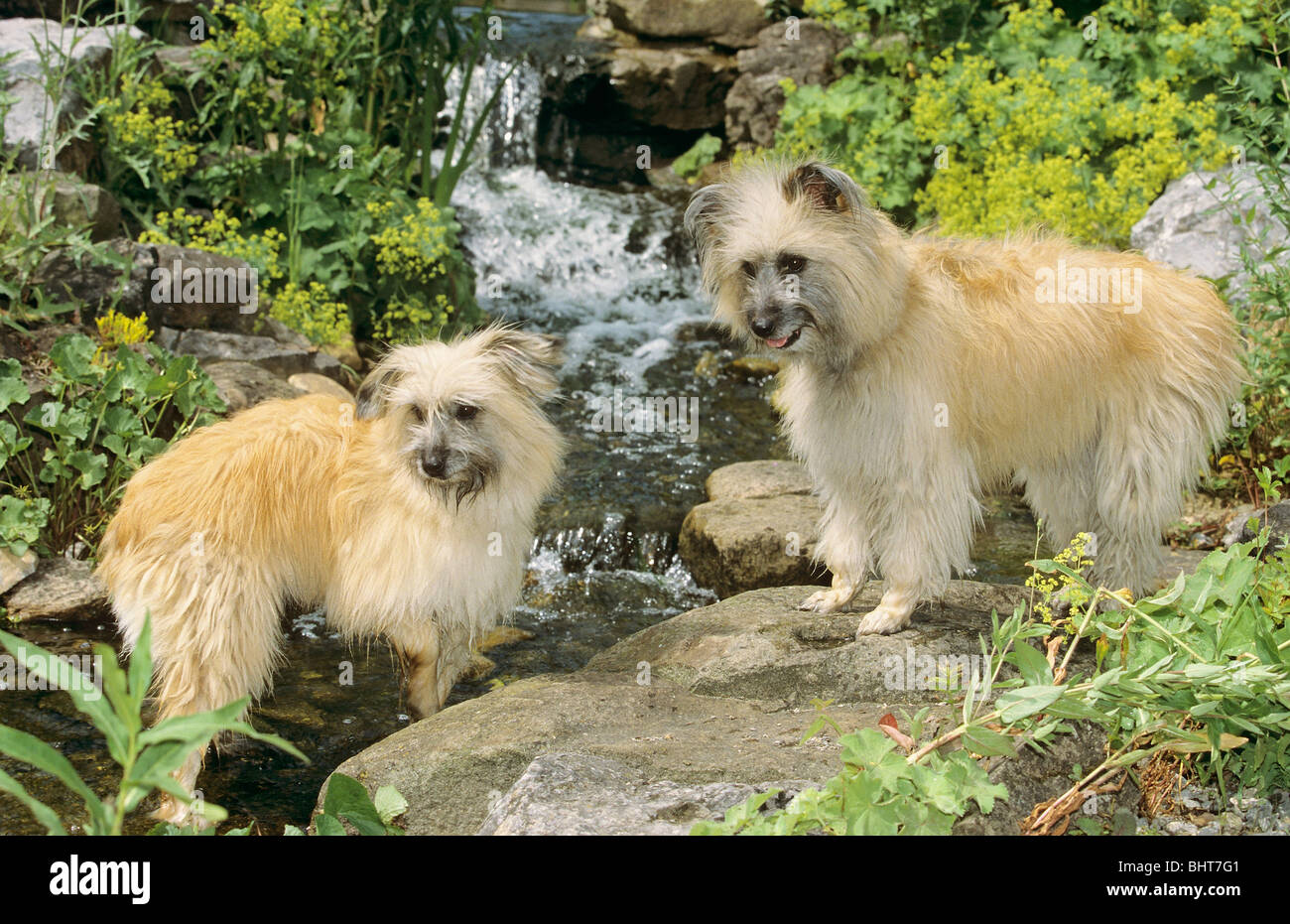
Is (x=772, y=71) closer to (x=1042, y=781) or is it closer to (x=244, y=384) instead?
(x=244, y=384)

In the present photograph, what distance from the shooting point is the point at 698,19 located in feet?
42.4

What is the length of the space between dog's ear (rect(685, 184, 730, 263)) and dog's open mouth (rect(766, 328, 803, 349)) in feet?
1.87

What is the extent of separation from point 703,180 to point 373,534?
841cm

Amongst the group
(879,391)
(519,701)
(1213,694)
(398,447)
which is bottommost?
(519,701)

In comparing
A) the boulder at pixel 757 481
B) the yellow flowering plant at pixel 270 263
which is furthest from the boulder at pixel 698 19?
the boulder at pixel 757 481

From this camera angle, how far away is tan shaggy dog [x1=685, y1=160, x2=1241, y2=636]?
4.60m

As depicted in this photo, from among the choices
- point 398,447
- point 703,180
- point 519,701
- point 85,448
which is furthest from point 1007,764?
point 703,180

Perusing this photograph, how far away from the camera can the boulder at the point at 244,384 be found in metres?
6.62

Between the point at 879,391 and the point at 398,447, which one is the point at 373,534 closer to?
the point at 398,447

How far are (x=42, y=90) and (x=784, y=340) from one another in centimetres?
602

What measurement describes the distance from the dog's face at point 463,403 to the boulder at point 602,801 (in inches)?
57.4

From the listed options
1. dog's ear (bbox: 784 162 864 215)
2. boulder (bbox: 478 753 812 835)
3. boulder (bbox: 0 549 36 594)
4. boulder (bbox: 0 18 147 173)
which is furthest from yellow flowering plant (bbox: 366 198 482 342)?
boulder (bbox: 478 753 812 835)

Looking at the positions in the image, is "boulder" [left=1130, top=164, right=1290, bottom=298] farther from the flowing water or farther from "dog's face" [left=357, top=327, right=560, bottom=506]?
"dog's face" [left=357, top=327, right=560, bottom=506]

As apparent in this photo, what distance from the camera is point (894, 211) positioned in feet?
33.3
